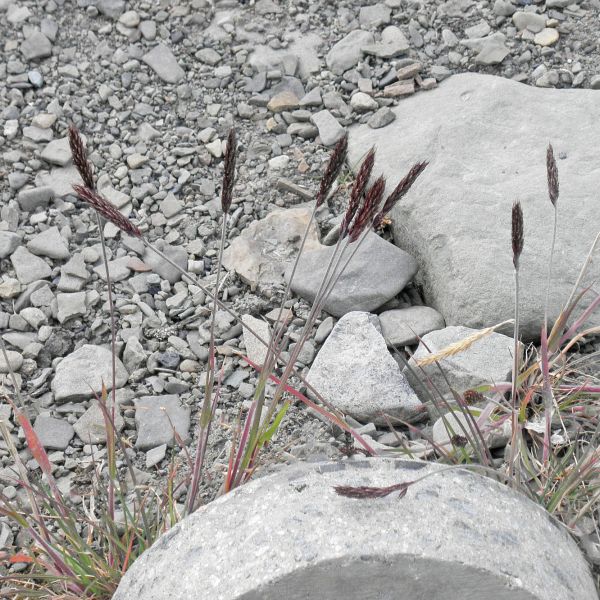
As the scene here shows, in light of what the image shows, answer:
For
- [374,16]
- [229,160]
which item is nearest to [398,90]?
[374,16]

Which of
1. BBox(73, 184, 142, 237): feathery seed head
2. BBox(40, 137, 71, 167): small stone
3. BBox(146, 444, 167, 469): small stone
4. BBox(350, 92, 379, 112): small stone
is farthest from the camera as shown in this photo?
BBox(350, 92, 379, 112): small stone

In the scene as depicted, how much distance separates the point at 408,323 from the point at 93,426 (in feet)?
3.48

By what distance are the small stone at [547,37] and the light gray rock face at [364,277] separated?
1.39 m

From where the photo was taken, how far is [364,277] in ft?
10.5

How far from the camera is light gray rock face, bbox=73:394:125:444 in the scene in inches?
114

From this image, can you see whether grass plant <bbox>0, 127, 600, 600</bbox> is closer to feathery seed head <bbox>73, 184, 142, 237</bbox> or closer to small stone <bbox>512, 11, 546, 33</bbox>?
feathery seed head <bbox>73, 184, 142, 237</bbox>

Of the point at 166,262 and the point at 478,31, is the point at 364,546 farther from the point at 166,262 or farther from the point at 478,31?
the point at 478,31

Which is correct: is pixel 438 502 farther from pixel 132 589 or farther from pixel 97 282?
pixel 97 282

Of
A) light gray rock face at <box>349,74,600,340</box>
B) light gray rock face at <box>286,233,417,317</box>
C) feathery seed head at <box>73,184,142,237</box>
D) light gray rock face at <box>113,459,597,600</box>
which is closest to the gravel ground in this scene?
light gray rock face at <box>286,233,417,317</box>

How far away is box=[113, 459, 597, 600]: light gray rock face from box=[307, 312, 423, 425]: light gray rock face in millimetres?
742

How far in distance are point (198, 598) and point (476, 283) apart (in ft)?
5.16

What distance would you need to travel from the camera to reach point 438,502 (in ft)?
6.51

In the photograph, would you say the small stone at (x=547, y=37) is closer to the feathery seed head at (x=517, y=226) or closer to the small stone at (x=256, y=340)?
the small stone at (x=256, y=340)

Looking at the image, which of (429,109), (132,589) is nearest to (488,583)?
(132,589)
